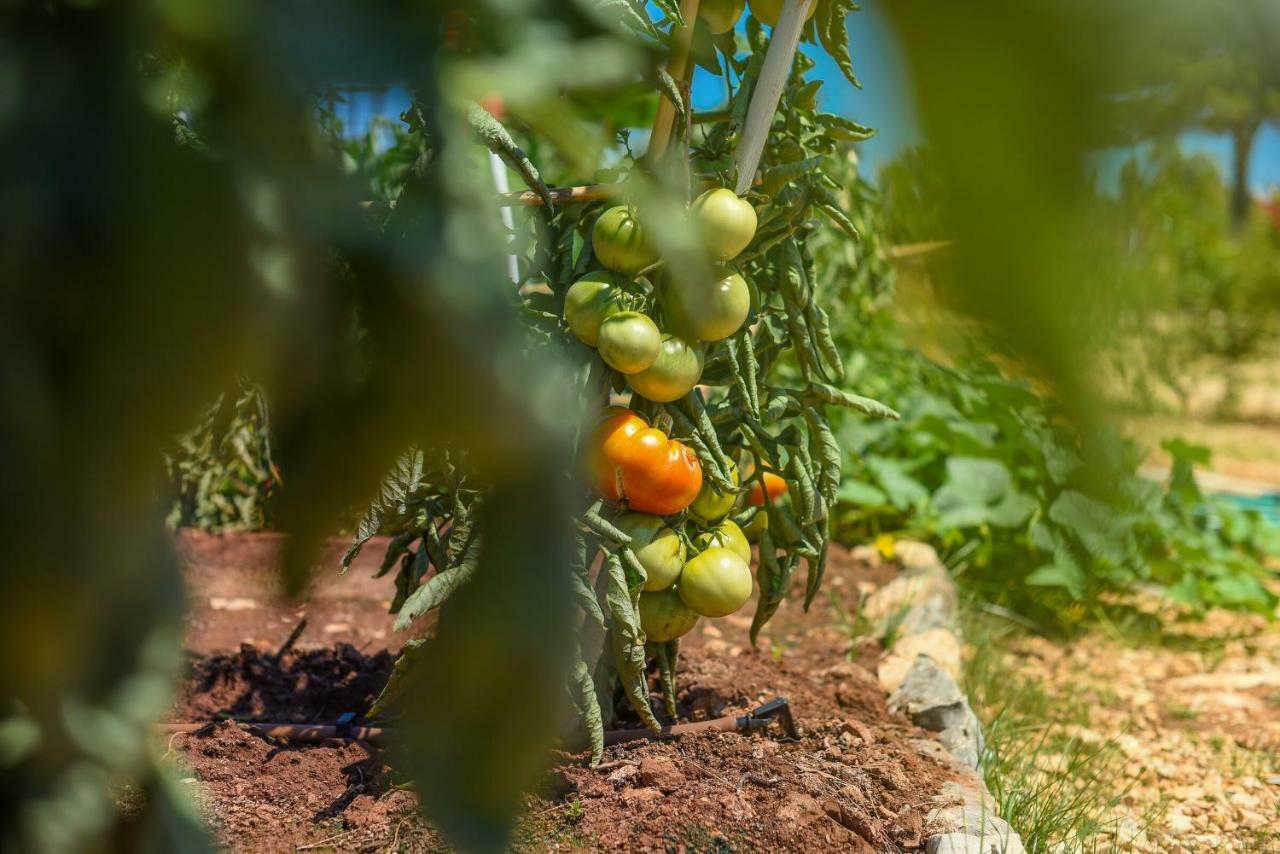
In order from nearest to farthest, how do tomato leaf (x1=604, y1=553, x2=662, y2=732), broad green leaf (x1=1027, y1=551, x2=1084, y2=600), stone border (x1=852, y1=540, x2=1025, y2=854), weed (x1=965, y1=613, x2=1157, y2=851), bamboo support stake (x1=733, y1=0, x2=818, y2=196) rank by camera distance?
bamboo support stake (x1=733, y1=0, x2=818, y2=196), tomato leaf (x1=604, y1=553, x2=662, y2=732), stone border (x1=852, y1=540, x2=1025, y2=854), weed (x1=965, y1=613, x2=1157, y2=851), broad green leaf (x1=1027, y1=551, x2=1084, y2=600)

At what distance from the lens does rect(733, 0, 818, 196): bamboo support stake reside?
1.16 metres

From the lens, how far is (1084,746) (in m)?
2.24

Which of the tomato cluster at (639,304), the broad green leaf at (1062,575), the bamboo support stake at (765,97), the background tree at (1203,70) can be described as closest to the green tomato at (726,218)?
the tomato cluster at (639,304)

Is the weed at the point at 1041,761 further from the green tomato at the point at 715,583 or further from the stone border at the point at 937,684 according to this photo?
the green tomato at the point at 715,583

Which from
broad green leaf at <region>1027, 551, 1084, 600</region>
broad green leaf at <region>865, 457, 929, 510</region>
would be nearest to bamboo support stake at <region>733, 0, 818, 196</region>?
broad green leaf at <region>1027, 551, 1084, 600</region>

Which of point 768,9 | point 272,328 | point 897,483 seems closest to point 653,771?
point 768,9

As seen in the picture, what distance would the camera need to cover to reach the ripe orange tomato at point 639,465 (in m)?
1.41

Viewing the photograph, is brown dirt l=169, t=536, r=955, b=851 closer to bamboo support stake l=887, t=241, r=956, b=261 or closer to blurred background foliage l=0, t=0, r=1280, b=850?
blurred background foliage l=0, t=0, r=1280, b=850

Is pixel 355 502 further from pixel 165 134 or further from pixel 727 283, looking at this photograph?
pixel 727 283

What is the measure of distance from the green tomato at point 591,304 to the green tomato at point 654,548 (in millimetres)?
267

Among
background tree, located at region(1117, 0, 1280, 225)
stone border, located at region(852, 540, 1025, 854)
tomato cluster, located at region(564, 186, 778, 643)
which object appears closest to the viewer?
background tree, located at region(1117, 0, 1280, 225)

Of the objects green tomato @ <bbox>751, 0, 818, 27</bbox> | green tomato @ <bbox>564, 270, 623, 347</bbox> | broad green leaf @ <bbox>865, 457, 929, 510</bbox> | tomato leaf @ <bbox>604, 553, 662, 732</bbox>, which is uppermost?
green tomato @ <bbox>751, 0, 818, 27</bbox>

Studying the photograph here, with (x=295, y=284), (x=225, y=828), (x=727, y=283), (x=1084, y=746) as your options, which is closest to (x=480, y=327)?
(x=295, y=284)

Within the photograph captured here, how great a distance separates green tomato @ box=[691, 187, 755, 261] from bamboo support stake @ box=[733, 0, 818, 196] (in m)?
0.12
